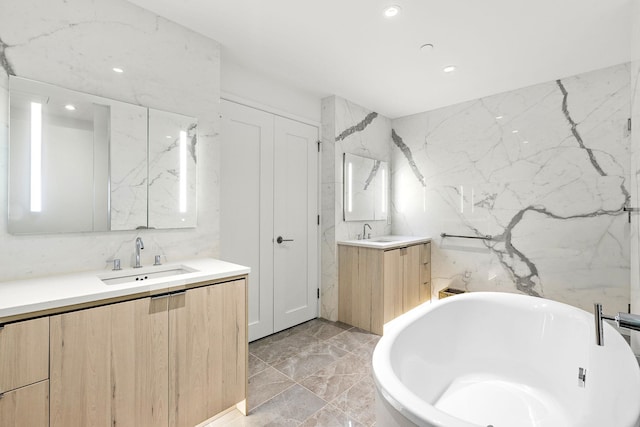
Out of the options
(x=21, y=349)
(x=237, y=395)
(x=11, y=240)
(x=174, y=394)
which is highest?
(x=11, y=240)

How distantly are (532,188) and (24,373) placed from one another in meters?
3.95

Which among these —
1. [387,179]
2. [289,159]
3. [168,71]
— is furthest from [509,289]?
[168,71]

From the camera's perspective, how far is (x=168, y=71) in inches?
77.9

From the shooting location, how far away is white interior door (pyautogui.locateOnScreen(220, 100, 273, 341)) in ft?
8.41

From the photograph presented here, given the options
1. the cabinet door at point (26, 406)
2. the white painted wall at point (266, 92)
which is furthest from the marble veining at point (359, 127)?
the cabinet door at point (26, 406)

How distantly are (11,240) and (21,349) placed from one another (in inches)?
25.4

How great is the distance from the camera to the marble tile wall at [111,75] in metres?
1.47

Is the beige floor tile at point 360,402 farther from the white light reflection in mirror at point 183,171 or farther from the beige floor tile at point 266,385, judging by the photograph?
the white light reflection in mirror at point 183,171

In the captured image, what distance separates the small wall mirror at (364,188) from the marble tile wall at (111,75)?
5.35 ft

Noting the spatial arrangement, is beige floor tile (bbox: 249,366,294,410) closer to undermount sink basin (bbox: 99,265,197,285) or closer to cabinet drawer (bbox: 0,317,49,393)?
undermount sink basin (bbox: 99,265,197,285)

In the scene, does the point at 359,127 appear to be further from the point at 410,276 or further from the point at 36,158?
the point at 36,158

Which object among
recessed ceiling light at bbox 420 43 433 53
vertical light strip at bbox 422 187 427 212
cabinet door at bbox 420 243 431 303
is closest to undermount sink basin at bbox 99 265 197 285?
recessed ceiling light at bbox 420 43 433 53

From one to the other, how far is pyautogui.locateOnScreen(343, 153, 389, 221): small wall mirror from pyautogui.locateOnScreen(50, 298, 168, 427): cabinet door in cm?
232

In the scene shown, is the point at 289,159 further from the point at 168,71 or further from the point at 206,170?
the point at 168,71
